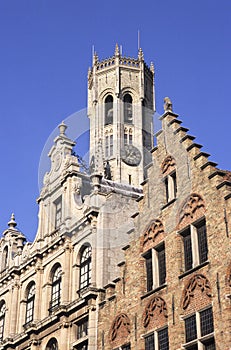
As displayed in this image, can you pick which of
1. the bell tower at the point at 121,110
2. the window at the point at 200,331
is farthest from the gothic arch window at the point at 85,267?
the bell tower at the point at 121,110

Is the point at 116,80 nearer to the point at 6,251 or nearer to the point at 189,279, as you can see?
the point at 6,251

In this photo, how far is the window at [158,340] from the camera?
29.1 metres

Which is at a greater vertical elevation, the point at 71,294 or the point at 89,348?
the point at 71,294

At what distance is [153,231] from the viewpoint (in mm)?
32125

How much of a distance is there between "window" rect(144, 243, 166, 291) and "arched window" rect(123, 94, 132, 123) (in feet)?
267

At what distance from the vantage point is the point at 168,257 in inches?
1196

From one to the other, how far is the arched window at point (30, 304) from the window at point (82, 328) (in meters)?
6.03

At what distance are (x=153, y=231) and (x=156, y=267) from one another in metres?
1.68

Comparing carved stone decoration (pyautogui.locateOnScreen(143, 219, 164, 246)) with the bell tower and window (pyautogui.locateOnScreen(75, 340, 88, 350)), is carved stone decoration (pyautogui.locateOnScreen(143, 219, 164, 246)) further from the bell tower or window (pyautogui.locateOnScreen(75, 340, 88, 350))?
the bell tower

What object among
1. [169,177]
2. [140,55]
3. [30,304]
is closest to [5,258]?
[30,304]

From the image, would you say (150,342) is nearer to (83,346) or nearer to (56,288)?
(83,346)

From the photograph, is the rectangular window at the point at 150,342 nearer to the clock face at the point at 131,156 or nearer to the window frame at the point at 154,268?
the window frame at the point at 154,268

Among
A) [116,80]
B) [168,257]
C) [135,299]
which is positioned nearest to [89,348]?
[135,299]

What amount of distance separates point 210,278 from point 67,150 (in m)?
18.6
